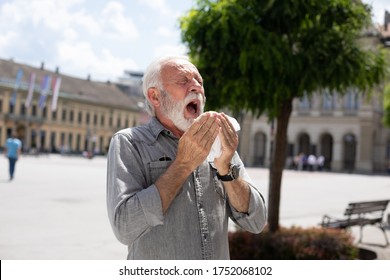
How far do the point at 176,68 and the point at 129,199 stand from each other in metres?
0.55

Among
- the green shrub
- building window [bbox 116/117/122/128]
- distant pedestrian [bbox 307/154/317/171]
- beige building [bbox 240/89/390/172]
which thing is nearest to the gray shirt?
the green shrub

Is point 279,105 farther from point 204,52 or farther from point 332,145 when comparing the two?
point 332,145

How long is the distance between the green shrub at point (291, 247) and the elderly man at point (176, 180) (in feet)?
12.9

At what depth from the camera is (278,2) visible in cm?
587

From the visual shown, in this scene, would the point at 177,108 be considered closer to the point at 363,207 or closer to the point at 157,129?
the point at 157,129

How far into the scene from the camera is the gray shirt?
1.86m

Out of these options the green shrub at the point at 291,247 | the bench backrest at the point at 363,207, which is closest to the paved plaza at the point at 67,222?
the bench backrest at the point at 363,207

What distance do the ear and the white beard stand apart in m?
0.03

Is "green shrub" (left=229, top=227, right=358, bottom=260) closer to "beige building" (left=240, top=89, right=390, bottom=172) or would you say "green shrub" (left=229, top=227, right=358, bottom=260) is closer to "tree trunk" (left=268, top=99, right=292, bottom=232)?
"tree trunk" (left=268, top=99, right=292, bottom=232)

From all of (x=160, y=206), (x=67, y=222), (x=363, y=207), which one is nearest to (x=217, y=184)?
(x=160, y=206)

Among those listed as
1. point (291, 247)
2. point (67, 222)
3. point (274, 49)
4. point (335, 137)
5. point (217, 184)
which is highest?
point (335, 137)

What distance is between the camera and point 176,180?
190cm

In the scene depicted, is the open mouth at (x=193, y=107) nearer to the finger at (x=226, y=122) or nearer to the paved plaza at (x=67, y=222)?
the finger at (x=226, y=122)

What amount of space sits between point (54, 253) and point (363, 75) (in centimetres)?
429
